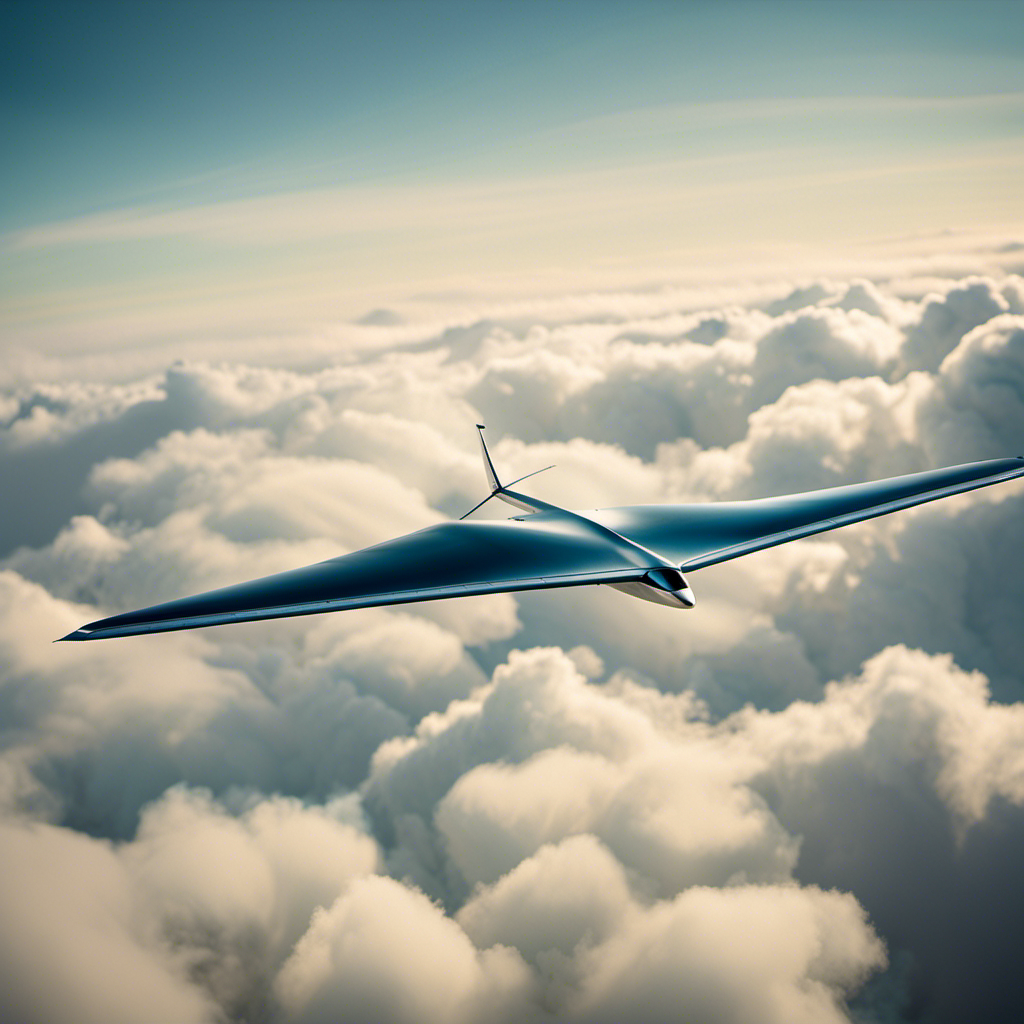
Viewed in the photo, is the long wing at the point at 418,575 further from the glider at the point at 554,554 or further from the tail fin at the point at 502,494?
the tail fin at the point at 502,494

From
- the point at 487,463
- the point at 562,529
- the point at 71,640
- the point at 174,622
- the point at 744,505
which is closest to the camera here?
the point at 71,640

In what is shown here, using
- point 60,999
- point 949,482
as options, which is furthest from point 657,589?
point 60,999

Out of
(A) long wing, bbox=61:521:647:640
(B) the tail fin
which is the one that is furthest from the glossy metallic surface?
(B) the tail fin

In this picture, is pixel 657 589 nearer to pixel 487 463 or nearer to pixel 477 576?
pixel 477 576

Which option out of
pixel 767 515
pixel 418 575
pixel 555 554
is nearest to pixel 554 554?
pixel 555 554

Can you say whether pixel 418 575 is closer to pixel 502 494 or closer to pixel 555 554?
pixel 555 554
